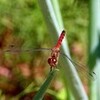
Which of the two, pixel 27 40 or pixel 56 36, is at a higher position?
pixel 56 36

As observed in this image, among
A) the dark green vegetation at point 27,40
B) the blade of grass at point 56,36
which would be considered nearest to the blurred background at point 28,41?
the dark green vegetation at point 27,40

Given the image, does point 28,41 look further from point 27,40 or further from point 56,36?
point 56,36

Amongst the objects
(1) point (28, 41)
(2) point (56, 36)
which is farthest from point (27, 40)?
(2) point (56, 36)

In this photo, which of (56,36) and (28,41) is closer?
(56,36)

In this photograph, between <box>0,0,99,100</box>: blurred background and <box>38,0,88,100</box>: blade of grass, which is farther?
<box>0,0,99,100</box>: blurred background

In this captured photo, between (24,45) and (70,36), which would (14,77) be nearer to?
(24,45)

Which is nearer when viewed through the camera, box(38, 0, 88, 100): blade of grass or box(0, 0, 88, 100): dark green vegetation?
box(38, 0, 88, 100): blade of grass

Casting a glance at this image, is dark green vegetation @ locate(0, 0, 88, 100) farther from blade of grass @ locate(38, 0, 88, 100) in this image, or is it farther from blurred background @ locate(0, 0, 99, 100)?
blade of grass @ locate(38, 0, 88, 100)

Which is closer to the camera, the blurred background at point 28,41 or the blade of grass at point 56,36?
the blade of grass at point 56,36

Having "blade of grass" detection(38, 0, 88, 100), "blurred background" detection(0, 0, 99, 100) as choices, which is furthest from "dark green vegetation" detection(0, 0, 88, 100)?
"blade of grass" detection(38, 0, 88, 100)

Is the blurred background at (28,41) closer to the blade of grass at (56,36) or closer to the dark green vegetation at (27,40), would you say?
the dark green vegetation at (27,40)
